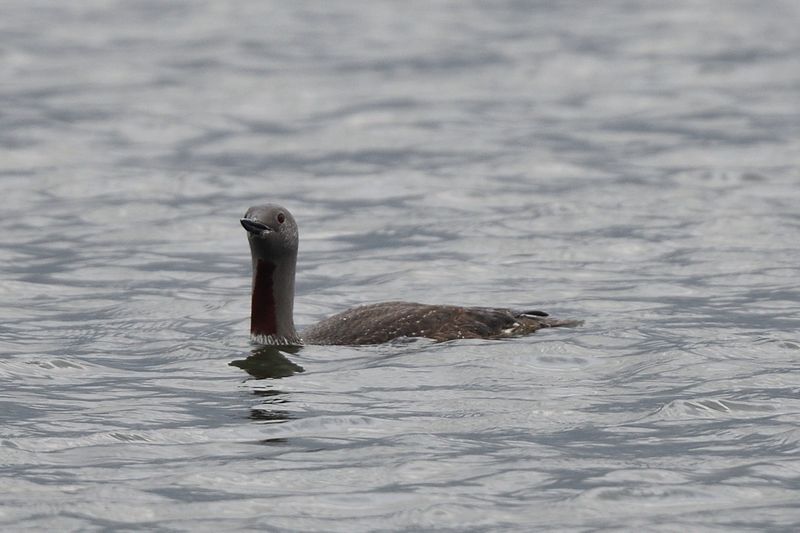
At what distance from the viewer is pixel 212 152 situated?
2505 centimetres

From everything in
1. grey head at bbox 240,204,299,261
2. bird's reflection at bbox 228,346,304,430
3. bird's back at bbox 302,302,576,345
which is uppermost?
grey head at bbox 240,204,299,261

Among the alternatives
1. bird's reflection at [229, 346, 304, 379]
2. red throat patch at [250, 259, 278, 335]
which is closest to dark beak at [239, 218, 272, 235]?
red throat patch at [250, 259, 278, 335]

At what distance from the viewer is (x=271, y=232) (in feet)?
45.0

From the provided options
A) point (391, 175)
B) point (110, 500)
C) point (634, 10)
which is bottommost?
point (110, 500)

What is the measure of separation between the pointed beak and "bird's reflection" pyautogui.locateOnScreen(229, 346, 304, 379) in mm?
927

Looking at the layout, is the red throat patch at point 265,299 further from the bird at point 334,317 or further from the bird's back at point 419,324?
the bird's back at point 419,324

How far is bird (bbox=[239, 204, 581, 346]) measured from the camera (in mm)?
13609

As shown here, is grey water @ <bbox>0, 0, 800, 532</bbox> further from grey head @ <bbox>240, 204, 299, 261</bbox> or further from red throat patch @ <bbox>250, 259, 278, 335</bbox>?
grey head @ <bbox>240, 204, 299, 261</bbox>

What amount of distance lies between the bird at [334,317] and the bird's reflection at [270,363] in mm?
153

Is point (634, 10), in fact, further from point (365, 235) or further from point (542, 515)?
point (542, 515)

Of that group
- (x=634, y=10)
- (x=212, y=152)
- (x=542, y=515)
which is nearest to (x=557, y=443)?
(x=542, y=515)

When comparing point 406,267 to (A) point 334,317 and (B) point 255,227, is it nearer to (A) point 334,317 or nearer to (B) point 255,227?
(A) point 334,317

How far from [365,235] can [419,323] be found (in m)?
6.05

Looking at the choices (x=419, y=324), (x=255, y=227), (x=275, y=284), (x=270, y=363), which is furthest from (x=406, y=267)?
(x=270, y=363)
